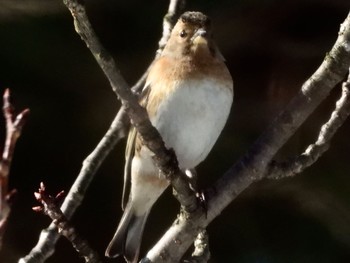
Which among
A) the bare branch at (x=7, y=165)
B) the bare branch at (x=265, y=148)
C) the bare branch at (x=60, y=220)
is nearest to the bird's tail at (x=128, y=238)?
the bare branch at (x=265, y=148)

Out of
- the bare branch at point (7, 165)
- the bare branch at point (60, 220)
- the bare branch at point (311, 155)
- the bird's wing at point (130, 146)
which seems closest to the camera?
the bare branch at point (7, 165)

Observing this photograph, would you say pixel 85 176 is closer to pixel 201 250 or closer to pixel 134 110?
pixel 201 250

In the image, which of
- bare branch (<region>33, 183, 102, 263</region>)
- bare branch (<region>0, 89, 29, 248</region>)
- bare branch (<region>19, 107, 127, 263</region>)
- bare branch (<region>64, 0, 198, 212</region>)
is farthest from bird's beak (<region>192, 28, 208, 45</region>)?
bare branch (<region>0, 89, 29, 248</region>)

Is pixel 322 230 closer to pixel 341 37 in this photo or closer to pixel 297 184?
pixel 297 184

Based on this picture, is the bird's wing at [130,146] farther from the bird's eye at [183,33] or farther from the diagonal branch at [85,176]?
the bird's eye at [183,33]

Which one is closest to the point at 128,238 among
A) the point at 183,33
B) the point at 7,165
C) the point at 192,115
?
the point at 192,115

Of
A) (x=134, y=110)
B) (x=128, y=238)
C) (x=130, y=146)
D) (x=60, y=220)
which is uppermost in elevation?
(x=134, y=110)
